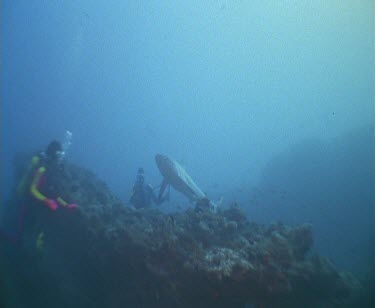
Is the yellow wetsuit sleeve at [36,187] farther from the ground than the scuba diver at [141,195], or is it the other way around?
the yellow wetsuit sleeve at [36,187]

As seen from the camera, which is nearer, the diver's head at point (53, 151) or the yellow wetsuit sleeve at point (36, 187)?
the yellow wetsuit sleeve at point (36, 187)

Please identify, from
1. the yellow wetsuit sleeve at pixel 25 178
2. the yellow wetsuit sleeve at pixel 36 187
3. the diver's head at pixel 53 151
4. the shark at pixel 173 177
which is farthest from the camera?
the shark at pixel 173 177

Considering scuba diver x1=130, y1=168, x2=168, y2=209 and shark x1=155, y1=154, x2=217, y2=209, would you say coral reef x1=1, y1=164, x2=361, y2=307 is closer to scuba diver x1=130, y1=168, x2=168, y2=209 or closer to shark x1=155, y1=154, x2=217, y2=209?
scuba diver x1=130, y1=168, x2=168, y2=209

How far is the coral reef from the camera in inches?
232

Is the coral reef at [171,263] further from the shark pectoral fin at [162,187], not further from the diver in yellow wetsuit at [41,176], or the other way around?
the shark pectoral fin at [162,187]

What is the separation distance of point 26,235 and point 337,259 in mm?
18871

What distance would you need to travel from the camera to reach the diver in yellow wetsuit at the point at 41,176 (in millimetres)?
7460

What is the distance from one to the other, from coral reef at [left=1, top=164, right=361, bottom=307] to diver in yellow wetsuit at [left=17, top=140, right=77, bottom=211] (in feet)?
1.77

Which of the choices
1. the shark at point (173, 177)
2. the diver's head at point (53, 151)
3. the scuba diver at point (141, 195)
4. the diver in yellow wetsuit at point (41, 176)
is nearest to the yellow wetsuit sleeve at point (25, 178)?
the diver in yellow wetsuit at point (41, 176)

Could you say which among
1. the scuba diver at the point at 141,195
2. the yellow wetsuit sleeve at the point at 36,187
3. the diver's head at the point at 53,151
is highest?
the diver's head at the point at 53,151

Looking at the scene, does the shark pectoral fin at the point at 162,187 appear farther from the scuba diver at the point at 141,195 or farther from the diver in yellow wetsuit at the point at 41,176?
the diver in yellow wetsuit at the point at 41,176

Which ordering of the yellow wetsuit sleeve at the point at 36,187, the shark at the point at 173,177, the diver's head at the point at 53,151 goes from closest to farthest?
the yellow wetsuit sleeve at the point at 36,187
the diver's head at the point at 53,151
the shark at the point at 173,177

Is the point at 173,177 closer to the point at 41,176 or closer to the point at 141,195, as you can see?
the point at 141,195

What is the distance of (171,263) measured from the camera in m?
6.36
